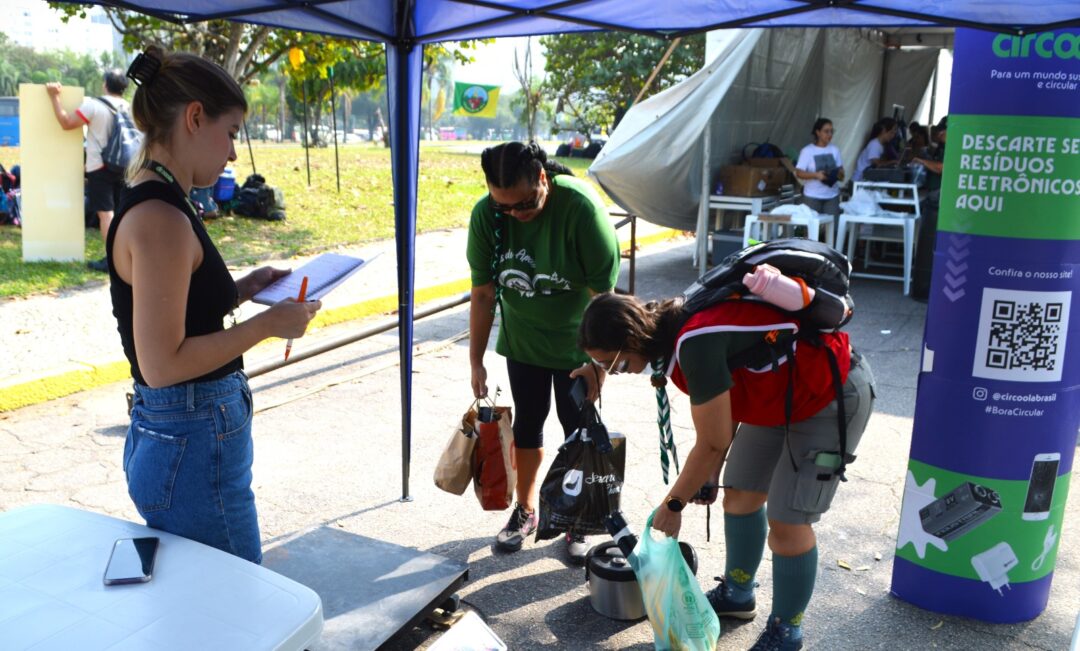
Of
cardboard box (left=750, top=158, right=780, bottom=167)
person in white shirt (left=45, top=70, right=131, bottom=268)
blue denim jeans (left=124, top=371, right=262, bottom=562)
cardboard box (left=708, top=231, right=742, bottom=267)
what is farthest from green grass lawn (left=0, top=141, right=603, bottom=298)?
blue denim jeans (left=124, top=371, right=262, bottom=562)

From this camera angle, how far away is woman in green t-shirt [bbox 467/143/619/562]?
311 centimetres

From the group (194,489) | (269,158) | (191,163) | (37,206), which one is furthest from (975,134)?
(269,158)

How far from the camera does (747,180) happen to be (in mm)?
9477

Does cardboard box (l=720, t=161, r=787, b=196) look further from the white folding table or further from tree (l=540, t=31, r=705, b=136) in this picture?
tree (l=540, t=31, r=705, b=136)

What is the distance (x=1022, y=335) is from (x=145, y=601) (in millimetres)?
2736

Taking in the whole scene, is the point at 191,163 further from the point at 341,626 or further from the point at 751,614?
the point at 751,614

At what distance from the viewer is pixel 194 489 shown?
1.94 m

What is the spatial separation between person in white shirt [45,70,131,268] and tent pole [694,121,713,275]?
5.86 metres

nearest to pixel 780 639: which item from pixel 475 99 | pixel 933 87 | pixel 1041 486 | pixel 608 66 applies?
pixel 1041 486

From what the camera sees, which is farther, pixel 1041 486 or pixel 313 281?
pixel 1041 486

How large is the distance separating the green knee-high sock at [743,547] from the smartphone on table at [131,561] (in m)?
1.89

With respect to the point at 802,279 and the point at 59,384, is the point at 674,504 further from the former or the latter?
the point at 59,384

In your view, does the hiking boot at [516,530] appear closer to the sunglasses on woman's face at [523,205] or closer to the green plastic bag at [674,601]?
the green plastic bag at [674,601]

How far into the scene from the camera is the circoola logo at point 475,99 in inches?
683
